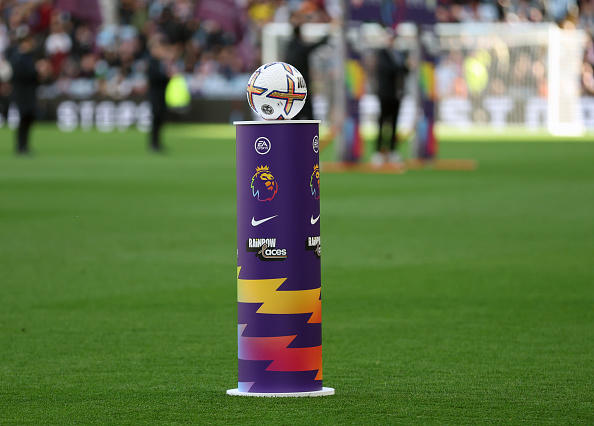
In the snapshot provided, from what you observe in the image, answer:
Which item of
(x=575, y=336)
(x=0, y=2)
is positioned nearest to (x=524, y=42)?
(x=0, y=2)

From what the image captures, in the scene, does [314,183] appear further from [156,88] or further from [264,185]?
[156,88]

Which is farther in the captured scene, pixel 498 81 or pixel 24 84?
pixel 498 81

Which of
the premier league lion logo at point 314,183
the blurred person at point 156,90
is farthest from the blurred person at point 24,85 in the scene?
the premier league lion logo at point 314,183

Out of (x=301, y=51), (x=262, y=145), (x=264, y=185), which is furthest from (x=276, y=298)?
(x=301, y=51)

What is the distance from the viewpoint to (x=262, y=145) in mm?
4797

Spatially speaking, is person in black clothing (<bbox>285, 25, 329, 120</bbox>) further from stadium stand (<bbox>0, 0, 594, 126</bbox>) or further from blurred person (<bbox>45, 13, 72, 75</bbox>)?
blurred person (<bbox>45, 13, 72, 75</bbox>)

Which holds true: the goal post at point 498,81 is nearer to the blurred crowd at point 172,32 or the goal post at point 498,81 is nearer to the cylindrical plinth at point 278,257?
the blurred crowd at point 172,32

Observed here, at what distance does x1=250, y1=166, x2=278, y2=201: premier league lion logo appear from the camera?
479 cm

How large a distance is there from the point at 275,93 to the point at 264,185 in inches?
14.5

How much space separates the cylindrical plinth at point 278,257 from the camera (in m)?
4.80

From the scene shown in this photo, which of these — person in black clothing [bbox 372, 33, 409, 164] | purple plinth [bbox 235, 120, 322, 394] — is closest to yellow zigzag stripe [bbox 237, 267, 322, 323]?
purple plinth [bbox 235, 120, 322, 394]

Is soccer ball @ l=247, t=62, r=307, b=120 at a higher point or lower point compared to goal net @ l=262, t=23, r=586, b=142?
lower

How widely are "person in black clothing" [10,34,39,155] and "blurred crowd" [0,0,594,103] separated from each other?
50.5ft

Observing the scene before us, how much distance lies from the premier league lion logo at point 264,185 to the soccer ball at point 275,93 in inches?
8.7
